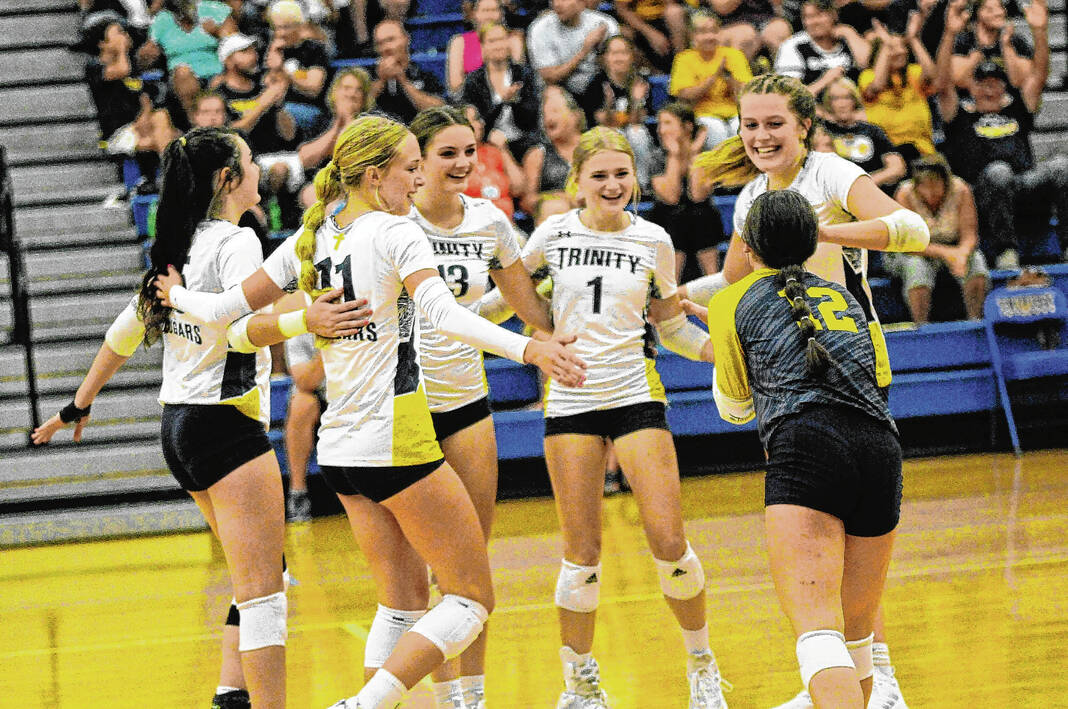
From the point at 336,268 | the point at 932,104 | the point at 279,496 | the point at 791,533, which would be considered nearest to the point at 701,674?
the point at 791,533

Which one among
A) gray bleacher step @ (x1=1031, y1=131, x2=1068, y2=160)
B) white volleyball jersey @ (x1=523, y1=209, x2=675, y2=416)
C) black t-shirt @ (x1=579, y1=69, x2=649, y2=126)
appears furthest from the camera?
gray bleacher step @ (x1=1031, y1=131, x2=1068, y2=160)

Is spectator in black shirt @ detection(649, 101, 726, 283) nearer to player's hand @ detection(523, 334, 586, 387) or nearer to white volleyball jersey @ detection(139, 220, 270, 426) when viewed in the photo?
white volleyball jersey @ detection(139, 220, 270, 426)

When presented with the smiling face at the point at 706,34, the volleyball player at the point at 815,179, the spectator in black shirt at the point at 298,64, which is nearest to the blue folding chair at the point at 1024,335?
the smiling face at the point at 706,34

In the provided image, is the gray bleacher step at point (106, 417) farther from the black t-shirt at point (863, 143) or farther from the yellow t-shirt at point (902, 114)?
the yellow t-shirt at point (902, 114)

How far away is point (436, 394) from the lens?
4.23 meters

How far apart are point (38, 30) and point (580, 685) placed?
9.10 meters

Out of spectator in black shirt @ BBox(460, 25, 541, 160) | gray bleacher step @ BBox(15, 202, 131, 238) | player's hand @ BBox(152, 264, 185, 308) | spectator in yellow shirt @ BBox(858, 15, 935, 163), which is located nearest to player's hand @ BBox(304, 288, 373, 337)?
player's hand @ BBox(152, 264, 185, 308)

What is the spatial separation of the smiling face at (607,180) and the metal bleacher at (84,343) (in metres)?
4.25

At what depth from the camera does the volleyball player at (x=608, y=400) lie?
4176 millimetres

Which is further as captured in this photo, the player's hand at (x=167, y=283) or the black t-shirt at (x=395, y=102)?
the black t-shirt at (x=395, y=102)

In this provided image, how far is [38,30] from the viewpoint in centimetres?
1115

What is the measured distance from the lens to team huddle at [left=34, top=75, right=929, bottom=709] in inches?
125

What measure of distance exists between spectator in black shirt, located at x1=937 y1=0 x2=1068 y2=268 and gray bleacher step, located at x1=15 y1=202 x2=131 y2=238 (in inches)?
259

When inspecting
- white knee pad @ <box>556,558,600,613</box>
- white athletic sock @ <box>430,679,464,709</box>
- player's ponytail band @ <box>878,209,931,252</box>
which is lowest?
white athletic sock @ <box>430,679,464,709</box>
